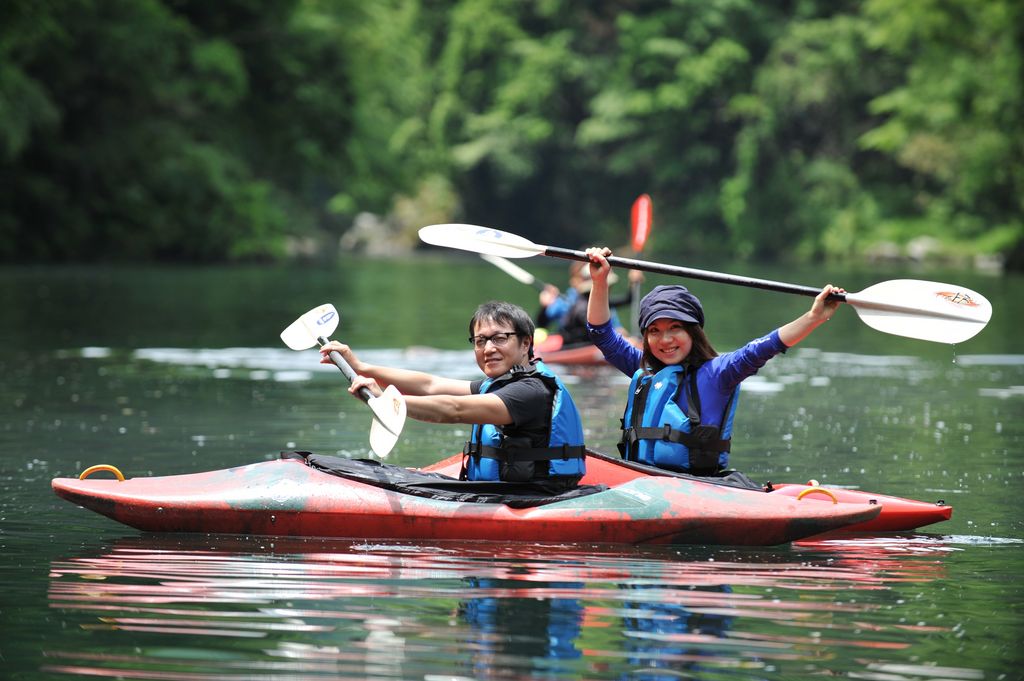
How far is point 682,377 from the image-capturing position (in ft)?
20.8

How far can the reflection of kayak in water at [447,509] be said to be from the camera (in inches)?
239

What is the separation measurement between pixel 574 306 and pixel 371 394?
7.98 metres

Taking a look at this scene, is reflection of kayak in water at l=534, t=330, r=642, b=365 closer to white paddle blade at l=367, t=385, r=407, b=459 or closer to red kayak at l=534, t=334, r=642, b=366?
red kayak at l=534, t=334, r=642, b=366

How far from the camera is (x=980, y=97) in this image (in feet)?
111

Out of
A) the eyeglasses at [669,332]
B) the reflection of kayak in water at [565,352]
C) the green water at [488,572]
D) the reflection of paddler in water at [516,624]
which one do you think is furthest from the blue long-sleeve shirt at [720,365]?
the reflection of kayak in water at [565,352]

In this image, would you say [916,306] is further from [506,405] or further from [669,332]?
[506,405]

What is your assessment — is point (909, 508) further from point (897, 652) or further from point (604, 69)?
point (604, 69)

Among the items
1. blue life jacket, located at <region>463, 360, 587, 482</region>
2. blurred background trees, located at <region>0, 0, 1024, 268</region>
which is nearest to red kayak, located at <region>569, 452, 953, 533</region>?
blue life jacket, located at <region>463, 360, 587, 482</region>

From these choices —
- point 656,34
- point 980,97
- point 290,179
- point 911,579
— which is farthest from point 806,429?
point 656,34

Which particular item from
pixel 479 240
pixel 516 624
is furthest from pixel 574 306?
pixel 516 624

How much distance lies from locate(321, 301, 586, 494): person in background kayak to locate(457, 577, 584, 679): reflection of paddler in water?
2.28 feet

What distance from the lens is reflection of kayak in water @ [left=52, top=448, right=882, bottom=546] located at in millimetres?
6074

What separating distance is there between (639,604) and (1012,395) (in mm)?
7653

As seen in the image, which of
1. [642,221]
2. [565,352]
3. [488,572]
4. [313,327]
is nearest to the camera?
[488,572]
